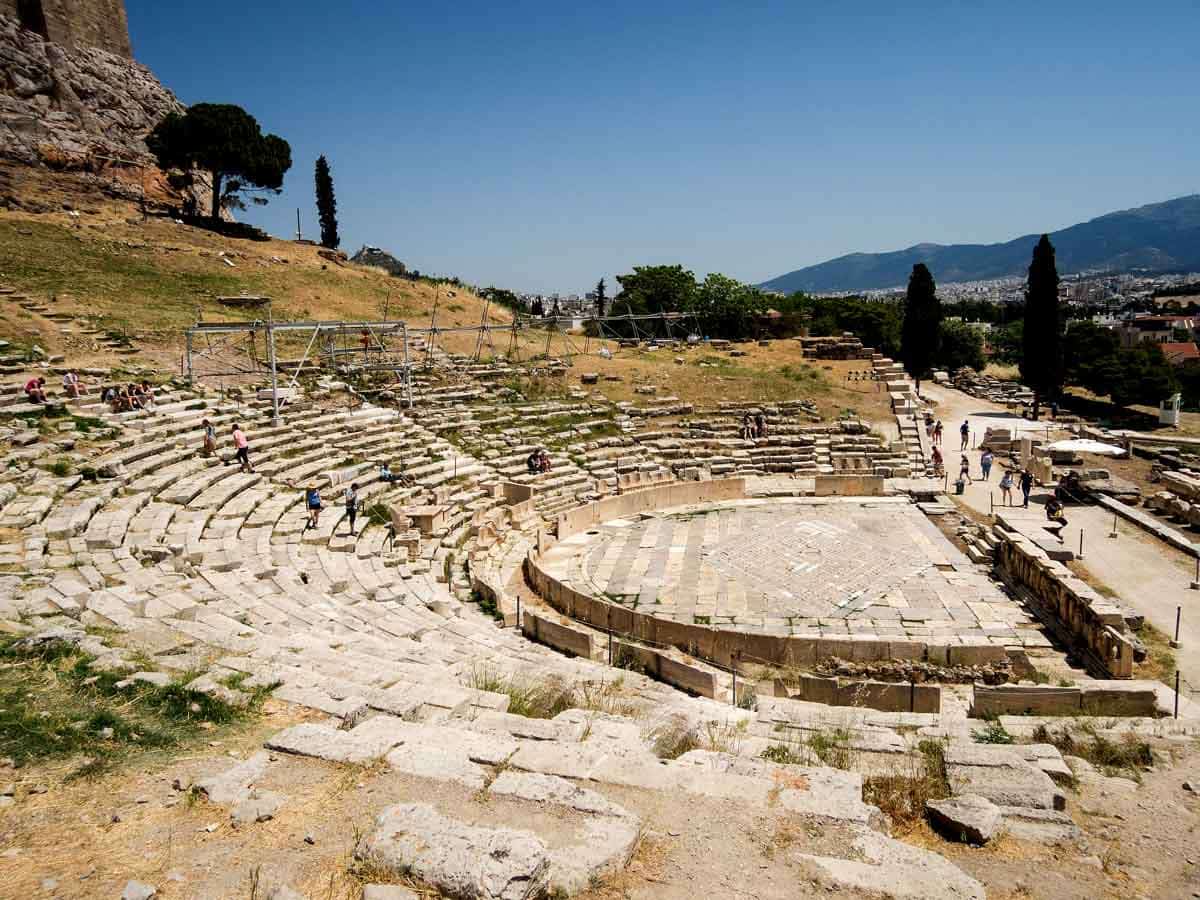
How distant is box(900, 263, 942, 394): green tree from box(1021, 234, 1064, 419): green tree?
21.8 feet

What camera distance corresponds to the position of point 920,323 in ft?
141

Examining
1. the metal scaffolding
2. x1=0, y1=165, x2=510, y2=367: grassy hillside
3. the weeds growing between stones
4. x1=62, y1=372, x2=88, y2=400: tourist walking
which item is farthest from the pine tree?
the weeds growing between stones

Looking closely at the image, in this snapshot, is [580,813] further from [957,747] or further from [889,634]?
[889,634]

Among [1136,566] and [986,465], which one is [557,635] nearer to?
[1136,566]

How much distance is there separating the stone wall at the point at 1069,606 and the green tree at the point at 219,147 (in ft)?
132

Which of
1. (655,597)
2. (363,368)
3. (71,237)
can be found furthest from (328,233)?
(655,597)

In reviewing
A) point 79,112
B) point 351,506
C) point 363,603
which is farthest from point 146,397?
point 79,112

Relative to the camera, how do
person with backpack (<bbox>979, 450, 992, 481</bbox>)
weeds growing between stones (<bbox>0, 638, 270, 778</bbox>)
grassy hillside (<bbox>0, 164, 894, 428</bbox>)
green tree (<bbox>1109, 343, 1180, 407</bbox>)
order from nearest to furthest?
weeds growing between stones (<bbox>0, 638, 270, 778</bbox>)
person with backpack (<bbox>979, 450, 992, 481</bbox>)
grassy hillside (<bbox>0, 164, 894, 428</bbox>)
green tree (<bbox>1109, 343, 1180, 407</bbox>)

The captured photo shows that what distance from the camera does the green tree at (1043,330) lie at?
35188 millimetres

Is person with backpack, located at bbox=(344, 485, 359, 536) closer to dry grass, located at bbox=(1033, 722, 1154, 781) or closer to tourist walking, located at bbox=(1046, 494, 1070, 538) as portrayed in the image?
dry grass, located at bbox=(1033, 722, 1154, 781)

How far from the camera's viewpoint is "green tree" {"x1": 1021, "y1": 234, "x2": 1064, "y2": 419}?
115 ft

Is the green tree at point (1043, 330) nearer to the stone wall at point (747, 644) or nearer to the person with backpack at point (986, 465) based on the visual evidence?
the person with backpack at point (986, 465)

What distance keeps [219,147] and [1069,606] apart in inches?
1655

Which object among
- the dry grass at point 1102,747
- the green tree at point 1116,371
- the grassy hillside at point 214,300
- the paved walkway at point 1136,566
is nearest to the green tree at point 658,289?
the grassy hillside at point 214,300
